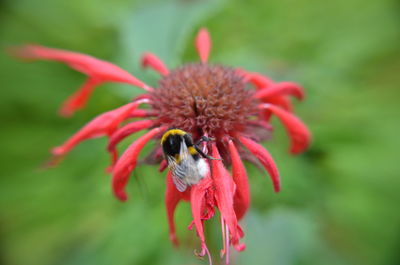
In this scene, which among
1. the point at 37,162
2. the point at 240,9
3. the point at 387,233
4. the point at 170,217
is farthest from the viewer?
the point at 37,162

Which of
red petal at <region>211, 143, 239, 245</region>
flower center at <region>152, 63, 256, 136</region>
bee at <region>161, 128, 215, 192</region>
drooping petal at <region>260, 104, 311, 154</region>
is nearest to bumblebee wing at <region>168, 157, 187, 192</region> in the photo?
bee at <region>161, 128, 215, 192</region>

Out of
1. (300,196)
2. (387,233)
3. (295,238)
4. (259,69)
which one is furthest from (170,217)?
(387,233)

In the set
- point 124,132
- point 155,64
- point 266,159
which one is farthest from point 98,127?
point 266,159

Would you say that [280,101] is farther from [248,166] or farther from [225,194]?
[225,194]

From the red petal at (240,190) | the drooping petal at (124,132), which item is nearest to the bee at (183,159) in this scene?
the red petal at (240,190)

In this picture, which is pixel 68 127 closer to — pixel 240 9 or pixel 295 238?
pixel 240 9

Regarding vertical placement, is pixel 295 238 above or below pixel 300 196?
below
